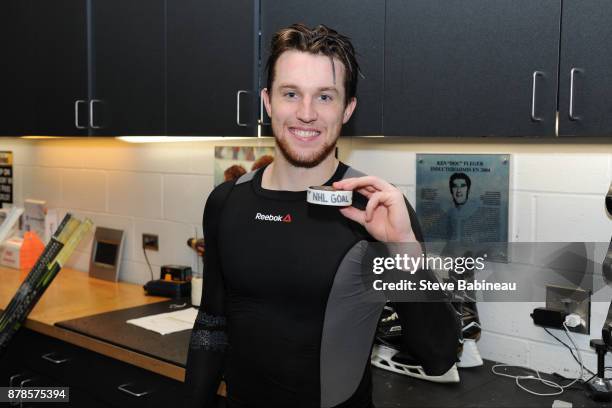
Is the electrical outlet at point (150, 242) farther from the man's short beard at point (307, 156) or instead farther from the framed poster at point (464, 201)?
the man's short beard at point (307, 156)

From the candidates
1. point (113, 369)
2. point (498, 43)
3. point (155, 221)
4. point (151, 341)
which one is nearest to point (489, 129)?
point (498, 43)

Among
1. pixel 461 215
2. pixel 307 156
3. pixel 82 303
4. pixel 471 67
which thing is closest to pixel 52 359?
pixel 82 303

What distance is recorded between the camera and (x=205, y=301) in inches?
68.8

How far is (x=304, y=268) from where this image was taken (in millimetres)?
1572

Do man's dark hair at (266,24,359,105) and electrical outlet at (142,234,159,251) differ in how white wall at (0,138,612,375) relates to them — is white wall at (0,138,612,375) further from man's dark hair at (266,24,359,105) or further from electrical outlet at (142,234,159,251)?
man's dark hair at (266,24,359,105)

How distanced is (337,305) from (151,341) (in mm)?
884

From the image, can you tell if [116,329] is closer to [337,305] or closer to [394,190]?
[337,305]

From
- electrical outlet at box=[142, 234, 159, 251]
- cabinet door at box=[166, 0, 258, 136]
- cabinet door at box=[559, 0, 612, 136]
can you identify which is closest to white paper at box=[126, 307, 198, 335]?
electrical outlet at box=[142, 234, 159, 251]

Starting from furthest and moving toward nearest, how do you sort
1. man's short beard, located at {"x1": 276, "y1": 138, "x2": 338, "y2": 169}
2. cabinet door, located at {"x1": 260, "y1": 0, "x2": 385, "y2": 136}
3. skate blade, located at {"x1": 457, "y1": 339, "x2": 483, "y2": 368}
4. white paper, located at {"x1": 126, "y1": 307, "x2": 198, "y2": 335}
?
1. white paper, located at {"x1": 126, "y1": 307, "x2": 198, "y2": 335}
2. skate blade, located at {"x1": 457, "y1": 339, "x2": 483, "y2": 368}
3. cabinet door, located at {"x1": 260, "y1": 0, "x2": 385, "y2": 136}
4. man's short beard, located at {"x1": 276, "y1": 138, "x2": 338, "y2": 169}

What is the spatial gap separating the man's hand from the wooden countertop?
2.83 ft

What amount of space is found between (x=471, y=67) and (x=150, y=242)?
1888mm

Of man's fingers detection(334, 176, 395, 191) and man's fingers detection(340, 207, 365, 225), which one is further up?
man's fingers detection(334, 176, 395, 191)

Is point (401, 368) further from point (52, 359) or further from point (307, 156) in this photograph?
point (52, 359)

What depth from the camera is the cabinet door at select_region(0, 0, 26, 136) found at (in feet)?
9.53
